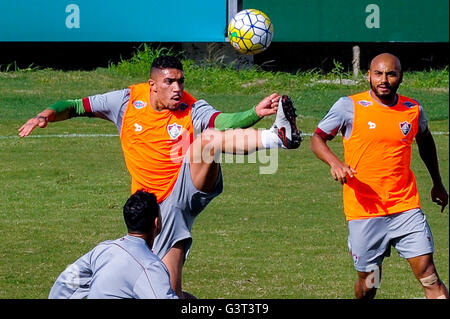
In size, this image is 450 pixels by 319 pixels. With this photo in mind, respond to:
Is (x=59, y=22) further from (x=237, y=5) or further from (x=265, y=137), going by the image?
(x=265, y=137)

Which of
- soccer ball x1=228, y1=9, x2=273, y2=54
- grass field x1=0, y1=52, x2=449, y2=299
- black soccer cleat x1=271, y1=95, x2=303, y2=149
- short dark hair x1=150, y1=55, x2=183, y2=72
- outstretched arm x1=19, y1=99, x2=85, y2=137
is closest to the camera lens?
black soccer cleat x1=271, y1=95, x2=303, y2=149

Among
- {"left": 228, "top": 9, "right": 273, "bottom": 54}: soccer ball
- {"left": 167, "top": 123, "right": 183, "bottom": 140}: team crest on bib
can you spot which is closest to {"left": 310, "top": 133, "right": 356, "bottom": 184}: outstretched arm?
{"left": 167, "top": 123, "right": 183, "bottom": 140}: team crest on bib

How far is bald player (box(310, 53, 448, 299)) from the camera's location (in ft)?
31.1

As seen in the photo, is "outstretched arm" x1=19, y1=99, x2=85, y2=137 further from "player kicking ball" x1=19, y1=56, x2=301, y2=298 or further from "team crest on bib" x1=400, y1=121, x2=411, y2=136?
"team crest on bib" x1=400, y1=121, x2=411, y2=136

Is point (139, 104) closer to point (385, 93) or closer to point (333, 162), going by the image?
point (333, 162)

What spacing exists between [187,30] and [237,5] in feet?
4.08

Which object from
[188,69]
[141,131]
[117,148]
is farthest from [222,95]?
[141,131]

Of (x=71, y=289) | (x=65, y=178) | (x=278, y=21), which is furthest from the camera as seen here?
(x=278, y=21)

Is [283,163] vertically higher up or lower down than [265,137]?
lower down

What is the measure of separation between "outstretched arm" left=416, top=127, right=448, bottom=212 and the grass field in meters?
1.61

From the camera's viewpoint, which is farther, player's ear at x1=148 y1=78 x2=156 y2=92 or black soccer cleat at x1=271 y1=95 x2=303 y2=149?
player's ear at x1=148 y1=78 x2=156 y2=92

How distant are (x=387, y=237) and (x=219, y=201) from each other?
673 centimetres

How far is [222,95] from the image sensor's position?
2220cm

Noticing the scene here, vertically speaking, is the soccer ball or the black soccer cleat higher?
the soccer ball
